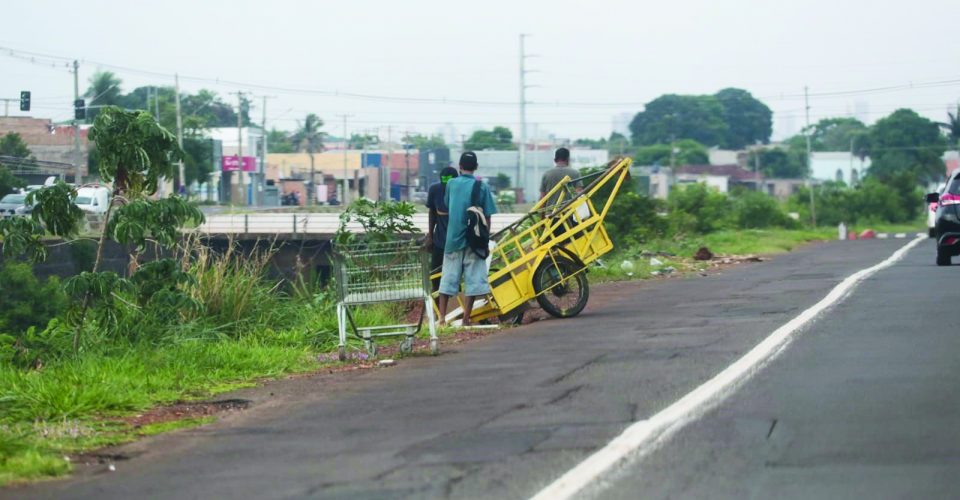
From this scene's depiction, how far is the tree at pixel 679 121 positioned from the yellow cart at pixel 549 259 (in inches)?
5787

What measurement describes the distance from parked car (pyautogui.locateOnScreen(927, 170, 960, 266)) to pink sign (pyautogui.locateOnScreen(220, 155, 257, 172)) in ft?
260

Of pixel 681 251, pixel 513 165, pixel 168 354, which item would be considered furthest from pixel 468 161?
pixel 513 165

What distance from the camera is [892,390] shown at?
8.81m

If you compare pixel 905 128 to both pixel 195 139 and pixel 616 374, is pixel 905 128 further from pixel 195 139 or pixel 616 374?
pixel 616 374

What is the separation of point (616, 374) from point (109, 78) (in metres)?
90.1

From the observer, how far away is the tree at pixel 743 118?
179125 mm

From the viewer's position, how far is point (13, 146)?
50906 mm

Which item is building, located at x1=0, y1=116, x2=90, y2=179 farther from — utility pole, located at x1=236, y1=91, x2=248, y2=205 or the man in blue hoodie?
the man in blue hoodie

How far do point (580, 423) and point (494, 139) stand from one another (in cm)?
11695

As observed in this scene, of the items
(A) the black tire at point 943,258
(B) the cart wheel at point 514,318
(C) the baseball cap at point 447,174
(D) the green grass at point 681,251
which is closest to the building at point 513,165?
(D) the green grass at point 681,251

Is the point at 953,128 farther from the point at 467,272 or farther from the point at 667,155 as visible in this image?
the point at 467,272

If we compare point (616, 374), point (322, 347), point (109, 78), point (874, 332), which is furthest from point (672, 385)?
point (109, 78)

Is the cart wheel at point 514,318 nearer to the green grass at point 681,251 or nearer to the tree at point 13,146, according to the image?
the green grass at point 681,251

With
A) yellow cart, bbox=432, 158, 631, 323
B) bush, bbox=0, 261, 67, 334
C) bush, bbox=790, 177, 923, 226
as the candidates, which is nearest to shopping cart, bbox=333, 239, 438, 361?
yellow cart, bbox=432, 158, 631, 323
